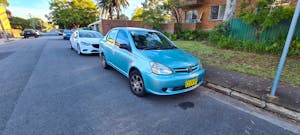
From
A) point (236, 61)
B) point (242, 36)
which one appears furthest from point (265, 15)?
point (236, 61)

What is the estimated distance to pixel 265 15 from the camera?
6543 mm

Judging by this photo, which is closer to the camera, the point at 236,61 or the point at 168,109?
the point at 168,109

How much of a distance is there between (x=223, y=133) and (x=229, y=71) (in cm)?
315

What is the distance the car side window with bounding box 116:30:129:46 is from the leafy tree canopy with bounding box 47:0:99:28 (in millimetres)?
37909

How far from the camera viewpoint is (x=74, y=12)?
35.8 m

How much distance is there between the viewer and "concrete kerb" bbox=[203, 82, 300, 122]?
101 inches

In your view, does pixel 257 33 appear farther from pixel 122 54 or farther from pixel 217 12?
pixel 217 12

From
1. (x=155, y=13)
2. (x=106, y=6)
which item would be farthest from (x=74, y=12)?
(x=155, y=13)

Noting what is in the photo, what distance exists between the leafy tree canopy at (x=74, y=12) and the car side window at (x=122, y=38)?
37909 mm

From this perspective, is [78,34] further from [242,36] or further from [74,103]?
[242,36]

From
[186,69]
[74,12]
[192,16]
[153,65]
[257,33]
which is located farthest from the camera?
[74,12]

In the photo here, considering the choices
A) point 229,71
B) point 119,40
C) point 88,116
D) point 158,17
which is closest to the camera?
point 88,116

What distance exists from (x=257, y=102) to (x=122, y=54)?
3.26m

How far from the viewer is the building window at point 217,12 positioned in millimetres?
14134
